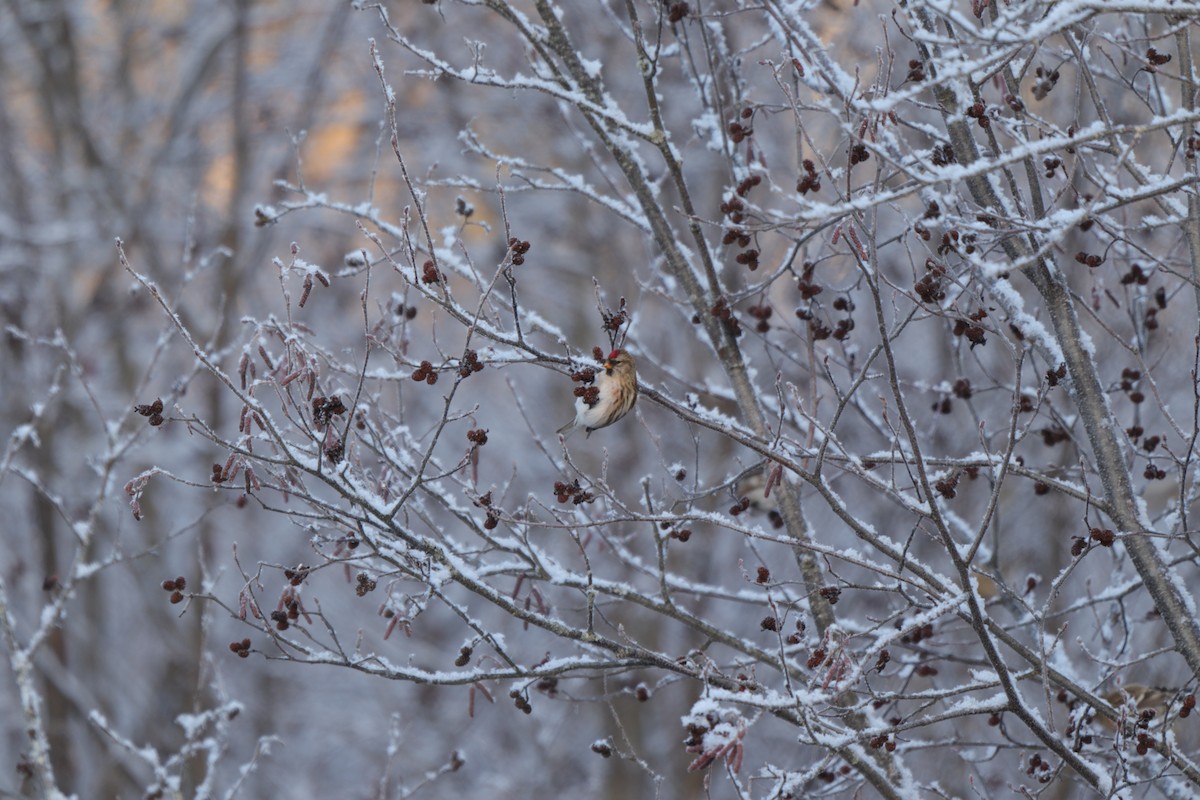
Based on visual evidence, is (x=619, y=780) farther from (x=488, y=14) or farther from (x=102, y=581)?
(x=488, y=14)

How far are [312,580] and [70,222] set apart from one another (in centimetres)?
427

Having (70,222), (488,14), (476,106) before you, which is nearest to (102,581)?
(70,222)

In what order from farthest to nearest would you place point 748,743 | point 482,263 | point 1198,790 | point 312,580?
point 312,580 < point 482,263 < point 748,743 < point 1198,790

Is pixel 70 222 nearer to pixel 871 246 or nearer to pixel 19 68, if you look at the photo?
pixel 19 68

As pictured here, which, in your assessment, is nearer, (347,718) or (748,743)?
(748,743)

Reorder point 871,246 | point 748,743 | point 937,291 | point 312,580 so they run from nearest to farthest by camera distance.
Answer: point 871,246
point 937,291
point 748,743
point 312,580

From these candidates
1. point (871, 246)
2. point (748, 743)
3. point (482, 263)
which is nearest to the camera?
point (871, 246)

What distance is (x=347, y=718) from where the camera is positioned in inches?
473

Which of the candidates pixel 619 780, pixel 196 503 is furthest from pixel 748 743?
pixel 196 503

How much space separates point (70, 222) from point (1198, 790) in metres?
10.0

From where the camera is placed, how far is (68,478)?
10.2 meters

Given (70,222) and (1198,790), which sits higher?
(70,222)

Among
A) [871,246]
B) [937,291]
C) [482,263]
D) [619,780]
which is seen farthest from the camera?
[482,263]

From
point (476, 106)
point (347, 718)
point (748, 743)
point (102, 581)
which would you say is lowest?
point (748, 743)
